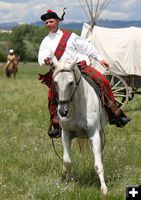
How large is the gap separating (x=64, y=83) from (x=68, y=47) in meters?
1.09

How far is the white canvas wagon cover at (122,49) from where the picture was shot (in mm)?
14969

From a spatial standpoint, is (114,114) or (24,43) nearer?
(114,114)

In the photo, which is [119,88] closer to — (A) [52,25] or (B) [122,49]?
(B) [122,49]

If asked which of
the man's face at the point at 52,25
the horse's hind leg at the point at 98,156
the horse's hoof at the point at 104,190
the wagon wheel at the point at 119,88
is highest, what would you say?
the man's face at the point at 52,25

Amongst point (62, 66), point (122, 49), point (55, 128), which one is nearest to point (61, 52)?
point (62, 66)

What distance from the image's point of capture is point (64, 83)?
533cm

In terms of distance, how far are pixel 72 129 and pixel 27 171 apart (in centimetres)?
115

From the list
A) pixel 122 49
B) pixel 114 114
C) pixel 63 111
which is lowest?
pixel 122 49

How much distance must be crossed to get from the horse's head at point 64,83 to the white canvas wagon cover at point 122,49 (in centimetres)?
941

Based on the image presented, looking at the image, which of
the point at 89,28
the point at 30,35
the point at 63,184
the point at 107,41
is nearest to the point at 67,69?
the point at 63,184

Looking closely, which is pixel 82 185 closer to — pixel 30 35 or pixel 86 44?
pixel 86 44

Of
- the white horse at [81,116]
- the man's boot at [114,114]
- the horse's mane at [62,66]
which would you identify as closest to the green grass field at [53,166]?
the white horse at [81,116]

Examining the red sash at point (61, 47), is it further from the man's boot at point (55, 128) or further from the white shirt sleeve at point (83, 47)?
the man's boot at point (55, 128)

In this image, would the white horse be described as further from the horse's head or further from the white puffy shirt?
the white puffy shirt
